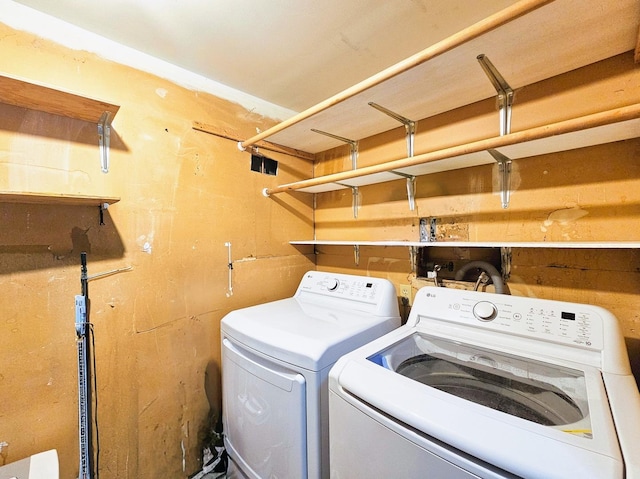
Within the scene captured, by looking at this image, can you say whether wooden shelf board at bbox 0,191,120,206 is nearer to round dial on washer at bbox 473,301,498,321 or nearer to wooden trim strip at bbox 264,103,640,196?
wooden trim strip at bbox 264,103,640,196

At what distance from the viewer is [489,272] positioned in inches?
54.0

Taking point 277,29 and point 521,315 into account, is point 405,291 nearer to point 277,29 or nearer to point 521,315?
point 521,315

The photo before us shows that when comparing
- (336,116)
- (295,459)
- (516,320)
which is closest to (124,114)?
(336,116)

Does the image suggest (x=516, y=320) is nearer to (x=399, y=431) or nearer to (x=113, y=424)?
(x=399, y=431)

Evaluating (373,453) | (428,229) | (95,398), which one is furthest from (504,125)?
(95,398)

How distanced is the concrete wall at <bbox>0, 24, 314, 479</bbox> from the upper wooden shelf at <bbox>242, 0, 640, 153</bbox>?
0.55 m

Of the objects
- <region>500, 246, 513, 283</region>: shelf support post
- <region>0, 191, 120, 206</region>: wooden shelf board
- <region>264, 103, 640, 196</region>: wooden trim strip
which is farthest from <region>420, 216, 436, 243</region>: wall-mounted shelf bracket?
<region>0, 191, 120, 206</region>: wooden shelf board

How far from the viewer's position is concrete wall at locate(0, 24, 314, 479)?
1146mm

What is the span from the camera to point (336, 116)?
1.55 m

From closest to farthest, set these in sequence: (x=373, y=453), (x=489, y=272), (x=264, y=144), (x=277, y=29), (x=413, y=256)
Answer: (x=373, y=453)
(x=277, y=29)
(x=489, y=272)
(x=413, y=256)
(x=264, y=144)

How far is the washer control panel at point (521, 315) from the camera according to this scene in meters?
0.98

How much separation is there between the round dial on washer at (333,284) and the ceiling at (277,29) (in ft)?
3.97

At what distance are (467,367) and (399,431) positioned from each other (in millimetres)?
472

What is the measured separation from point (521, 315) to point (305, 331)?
34.3 inches
